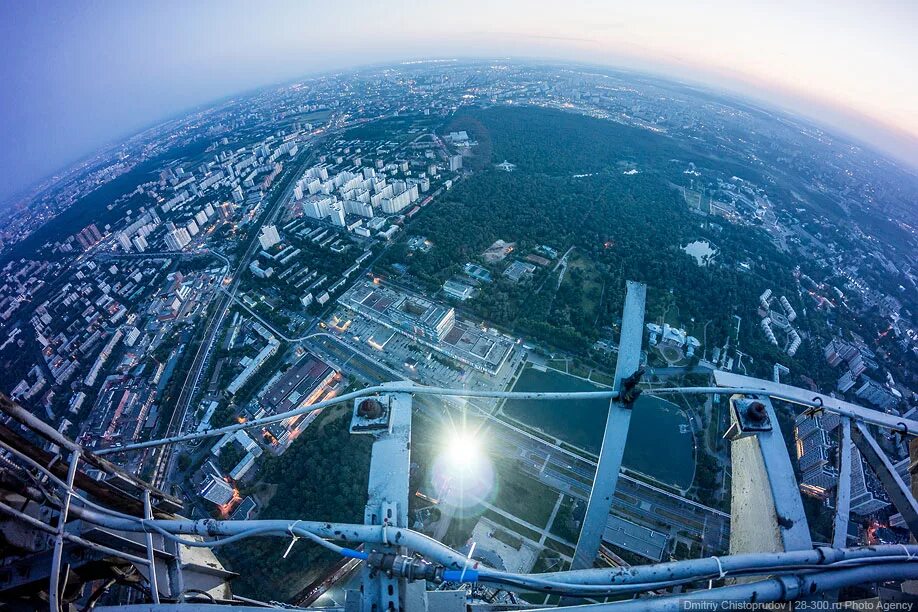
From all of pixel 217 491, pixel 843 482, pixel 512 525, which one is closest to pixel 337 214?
pixel 217 491

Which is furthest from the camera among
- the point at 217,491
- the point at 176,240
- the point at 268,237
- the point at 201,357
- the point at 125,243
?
the point at 125,243

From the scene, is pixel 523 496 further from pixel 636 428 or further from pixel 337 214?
pixel 337 214

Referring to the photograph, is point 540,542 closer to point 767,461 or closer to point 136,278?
point 767,461

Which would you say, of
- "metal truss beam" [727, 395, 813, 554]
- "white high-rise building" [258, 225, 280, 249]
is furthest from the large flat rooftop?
"metal truss beam" [727, 395, 813, 554]

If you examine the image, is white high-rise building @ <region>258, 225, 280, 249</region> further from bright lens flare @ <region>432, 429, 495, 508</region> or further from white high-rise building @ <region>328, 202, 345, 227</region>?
bright lens flare @ <region>432, 429, 495, 508</region>

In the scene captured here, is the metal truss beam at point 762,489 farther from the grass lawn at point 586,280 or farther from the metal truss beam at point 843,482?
the grass lawn at point 586,280

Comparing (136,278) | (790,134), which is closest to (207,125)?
(136,278)

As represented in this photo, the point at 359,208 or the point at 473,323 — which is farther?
the point at 359,208
